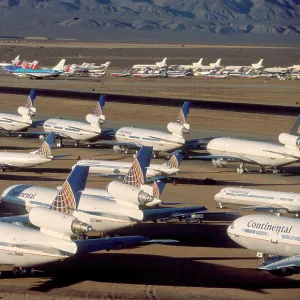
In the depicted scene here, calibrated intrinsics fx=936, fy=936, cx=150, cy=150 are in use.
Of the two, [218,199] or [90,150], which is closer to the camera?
[218,199]

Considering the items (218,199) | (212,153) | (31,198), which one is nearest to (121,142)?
(212,153)

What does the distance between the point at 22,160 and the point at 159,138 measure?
2151 centimetres

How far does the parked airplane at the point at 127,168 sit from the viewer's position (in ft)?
281

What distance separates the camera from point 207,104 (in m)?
167

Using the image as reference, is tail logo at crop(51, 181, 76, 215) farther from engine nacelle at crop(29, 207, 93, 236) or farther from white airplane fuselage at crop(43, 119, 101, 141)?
white airplane fuselage at crop(43, 119, 101, 141)

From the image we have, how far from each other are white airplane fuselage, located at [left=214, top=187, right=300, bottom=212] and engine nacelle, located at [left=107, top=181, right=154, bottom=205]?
17.4 m

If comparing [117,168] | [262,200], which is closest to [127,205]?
[262,200]

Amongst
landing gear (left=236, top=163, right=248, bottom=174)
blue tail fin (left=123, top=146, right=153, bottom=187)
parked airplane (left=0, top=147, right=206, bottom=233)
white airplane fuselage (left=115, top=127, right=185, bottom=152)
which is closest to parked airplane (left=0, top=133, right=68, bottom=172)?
white airplane fuselage (left=115, top=127, right=185, bottom=152)

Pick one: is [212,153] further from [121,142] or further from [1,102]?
[1,102]

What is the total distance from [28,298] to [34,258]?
7.14ft

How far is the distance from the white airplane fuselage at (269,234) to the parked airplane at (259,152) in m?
39.3

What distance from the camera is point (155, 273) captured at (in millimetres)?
56812

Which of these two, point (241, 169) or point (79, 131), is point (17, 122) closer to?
point (79, 131)

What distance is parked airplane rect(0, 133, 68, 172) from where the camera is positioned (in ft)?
299
